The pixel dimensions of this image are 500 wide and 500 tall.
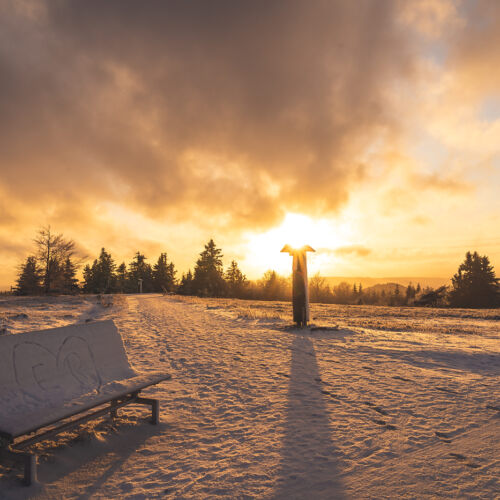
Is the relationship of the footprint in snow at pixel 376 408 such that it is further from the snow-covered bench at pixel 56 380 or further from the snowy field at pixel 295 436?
the snow-covered bench at pixel 56 380

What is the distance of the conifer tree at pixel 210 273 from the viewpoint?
5784 cm

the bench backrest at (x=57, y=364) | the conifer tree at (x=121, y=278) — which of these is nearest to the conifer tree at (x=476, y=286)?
the bench backrest at (x=57, y=364)

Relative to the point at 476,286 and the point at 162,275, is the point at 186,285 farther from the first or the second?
the point at 476,286

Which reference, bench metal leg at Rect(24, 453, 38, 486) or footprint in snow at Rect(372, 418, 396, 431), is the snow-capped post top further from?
bench metal leg at Rect(24, 453, 38, 486)

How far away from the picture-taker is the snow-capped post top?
42.7ft

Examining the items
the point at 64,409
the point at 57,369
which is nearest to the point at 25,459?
the point at 64,409

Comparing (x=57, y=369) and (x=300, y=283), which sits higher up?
(x=300, y=283)

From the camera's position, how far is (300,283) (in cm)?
1302

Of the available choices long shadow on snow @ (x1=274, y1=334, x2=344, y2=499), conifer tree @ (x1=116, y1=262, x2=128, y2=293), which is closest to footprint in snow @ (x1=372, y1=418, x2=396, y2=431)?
long shadow on snow @ (x1=274, y1=334, x2=344, y2=499)

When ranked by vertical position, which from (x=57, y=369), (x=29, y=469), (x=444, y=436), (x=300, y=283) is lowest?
(x=444, y=436)

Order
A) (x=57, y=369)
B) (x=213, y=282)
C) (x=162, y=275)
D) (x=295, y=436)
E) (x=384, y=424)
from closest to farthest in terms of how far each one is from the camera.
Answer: (x=57, y=369), (x=295, y=436), (x=384, y=424), (x=213, y=282), (x=162, y=275)

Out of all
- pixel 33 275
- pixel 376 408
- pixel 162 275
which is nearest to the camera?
pixel 376 408

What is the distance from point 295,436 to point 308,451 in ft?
1.25

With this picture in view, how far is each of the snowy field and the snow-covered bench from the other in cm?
38
